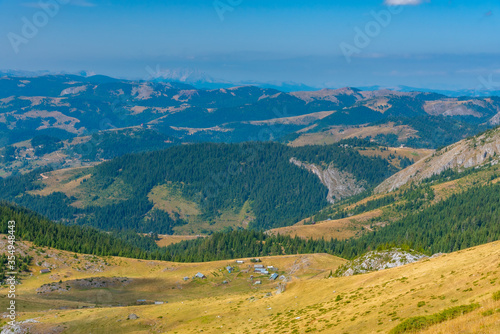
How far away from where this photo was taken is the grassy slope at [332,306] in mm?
55094

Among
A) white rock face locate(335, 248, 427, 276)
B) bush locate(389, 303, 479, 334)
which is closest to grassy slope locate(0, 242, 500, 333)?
bush locate(389, 303, 479, 334)

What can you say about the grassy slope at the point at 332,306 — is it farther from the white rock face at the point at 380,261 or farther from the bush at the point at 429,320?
the white rock face at the point at 380,261

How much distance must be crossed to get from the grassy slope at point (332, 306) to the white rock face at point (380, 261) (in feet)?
78.0

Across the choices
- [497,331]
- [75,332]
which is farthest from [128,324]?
[497,331]

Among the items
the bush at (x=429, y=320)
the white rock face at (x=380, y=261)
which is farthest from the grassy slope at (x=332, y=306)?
the white rock face at (x=380, y=261)

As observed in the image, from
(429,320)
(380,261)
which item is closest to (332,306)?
(429,320)

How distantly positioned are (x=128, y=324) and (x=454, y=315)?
7533 centimetres

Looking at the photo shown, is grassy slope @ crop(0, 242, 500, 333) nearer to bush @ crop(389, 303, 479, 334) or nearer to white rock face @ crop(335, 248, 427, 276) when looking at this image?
bush @ crop(389, 303, 479, 334)

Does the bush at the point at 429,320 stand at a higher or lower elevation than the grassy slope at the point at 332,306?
higher

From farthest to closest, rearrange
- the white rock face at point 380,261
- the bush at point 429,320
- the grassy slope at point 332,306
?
the white rock face at point 380,261 < the grassy slope at point 332,306 < the bush at point 429,320

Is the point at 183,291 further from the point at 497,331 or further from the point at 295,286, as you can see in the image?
the point at 497,331

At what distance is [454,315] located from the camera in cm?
4638

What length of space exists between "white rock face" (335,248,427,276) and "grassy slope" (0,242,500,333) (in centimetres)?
2377

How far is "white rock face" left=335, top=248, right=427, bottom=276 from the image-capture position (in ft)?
381
